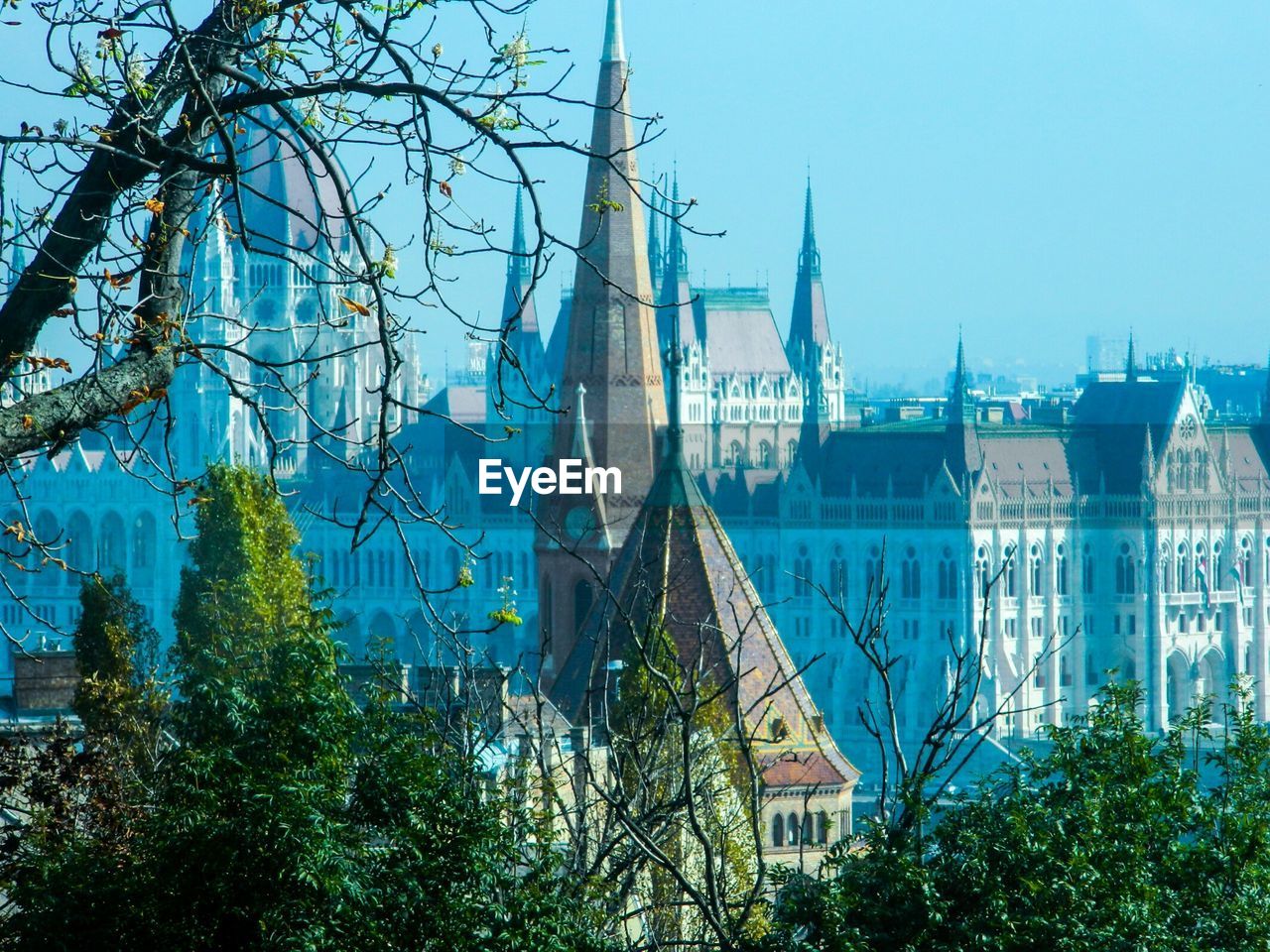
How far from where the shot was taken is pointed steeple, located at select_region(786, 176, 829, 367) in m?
168

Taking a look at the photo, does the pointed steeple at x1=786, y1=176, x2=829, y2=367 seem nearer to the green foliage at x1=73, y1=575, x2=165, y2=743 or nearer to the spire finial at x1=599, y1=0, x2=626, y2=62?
the spire finial at x1=599, y1=0, x2=626, y2=62

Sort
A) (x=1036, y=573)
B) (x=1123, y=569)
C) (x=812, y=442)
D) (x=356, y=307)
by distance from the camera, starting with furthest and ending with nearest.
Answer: (x=812, y=442), (x=1123, y=569), (x=1036, y=573), (x=356, y=307)

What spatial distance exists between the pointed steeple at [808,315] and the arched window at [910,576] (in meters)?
32.9

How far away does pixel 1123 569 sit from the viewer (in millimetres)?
138625

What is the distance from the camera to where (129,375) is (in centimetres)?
1384

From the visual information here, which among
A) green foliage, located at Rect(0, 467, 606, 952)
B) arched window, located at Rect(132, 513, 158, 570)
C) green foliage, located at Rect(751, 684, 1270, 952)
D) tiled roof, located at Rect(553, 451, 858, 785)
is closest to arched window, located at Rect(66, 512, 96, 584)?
arched window, located at Rect(132, 513, 158, 570)

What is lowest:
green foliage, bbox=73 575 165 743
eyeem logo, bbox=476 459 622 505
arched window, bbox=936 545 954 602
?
green foliage, bbox=73 575 165 743

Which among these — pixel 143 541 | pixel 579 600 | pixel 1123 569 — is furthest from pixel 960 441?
pixel 579 600

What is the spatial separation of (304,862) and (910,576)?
11941cm

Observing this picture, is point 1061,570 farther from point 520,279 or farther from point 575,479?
point 575,479

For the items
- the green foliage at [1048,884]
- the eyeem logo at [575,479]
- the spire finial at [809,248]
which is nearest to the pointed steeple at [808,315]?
the spire finial at [809,248]

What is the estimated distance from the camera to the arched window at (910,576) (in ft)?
440

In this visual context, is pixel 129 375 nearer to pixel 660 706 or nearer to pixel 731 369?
pixel 660 706

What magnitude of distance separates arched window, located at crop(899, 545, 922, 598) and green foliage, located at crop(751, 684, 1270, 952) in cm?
11532
